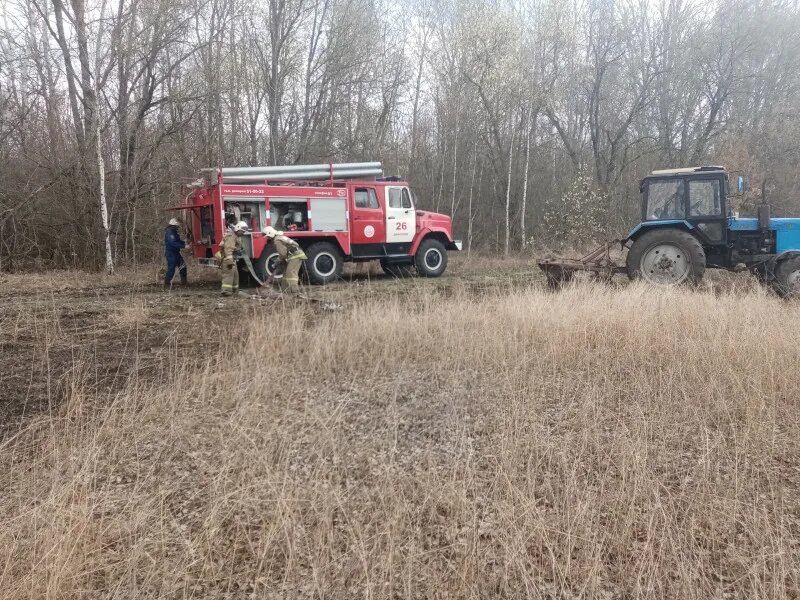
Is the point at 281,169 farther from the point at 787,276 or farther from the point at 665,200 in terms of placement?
the point at 787,276

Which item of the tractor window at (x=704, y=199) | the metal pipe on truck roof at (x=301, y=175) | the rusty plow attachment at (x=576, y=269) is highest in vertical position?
the metal pipe on truck roof at (x=301, y=175)

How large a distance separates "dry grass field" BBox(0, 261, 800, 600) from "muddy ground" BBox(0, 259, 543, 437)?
55mm

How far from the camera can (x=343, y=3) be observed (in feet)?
58.3

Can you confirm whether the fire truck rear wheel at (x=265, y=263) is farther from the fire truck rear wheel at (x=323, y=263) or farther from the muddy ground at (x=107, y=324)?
the fire truck rear wheel at (x=323, y=263)

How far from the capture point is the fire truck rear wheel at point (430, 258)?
41.3 feet

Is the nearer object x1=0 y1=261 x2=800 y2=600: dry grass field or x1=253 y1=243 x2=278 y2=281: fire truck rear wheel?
x1=0 y1=261 x2=800 y2=600: dry grass field

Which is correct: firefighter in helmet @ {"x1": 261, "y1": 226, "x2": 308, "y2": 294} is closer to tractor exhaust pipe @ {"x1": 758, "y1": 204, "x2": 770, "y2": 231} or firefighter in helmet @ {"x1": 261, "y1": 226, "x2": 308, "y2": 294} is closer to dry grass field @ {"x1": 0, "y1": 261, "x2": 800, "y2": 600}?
dry grass field @ {"x1": 0, "y1": 261, "x2": 800, "y2": 600}

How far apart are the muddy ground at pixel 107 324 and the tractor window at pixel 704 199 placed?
131 inches

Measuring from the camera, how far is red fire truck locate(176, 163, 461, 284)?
10141 millimetres

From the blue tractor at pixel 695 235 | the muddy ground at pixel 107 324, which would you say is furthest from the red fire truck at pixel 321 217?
the blue tractor at pixel 695 235

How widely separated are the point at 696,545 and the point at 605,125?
2224cm

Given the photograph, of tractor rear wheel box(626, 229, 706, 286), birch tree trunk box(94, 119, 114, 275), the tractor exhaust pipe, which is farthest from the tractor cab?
birch tree trunk box(94, 119, 114, 275)

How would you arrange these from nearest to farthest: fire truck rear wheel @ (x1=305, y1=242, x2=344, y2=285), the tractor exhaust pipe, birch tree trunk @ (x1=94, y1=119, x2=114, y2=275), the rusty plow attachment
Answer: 1. the tractor exhaust pipe
2. the rusty plow attachment
3. fire truck rear wheel @ (x1=305, y1=242, x2=344, y2=285)
4. birch tree trunk @ (x1=94, y1=119, x2=114, y2=275)

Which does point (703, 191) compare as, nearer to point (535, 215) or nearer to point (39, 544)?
point (39, 544)
